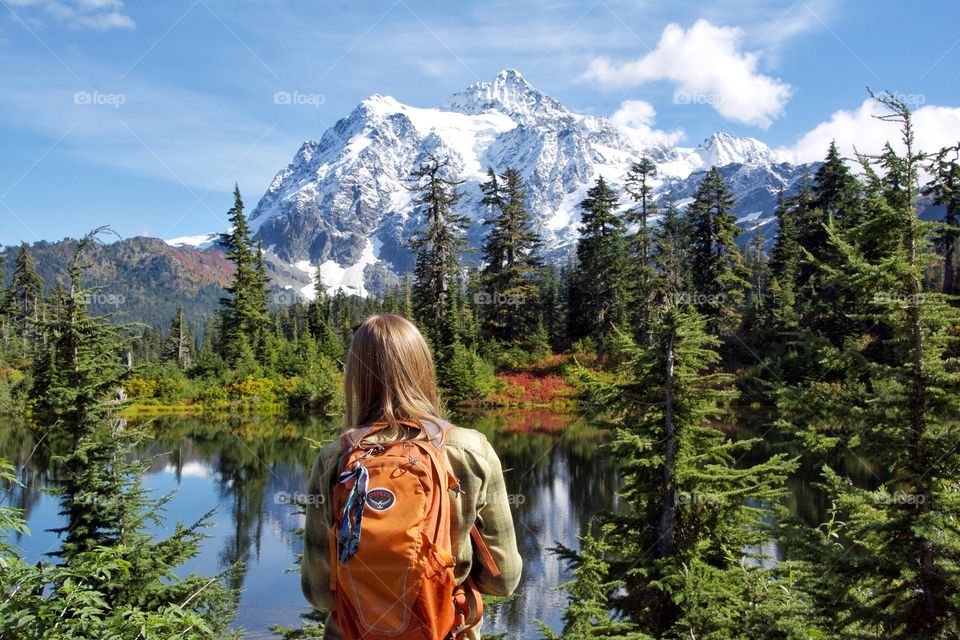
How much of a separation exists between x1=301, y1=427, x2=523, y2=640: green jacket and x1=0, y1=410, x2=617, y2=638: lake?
569cm

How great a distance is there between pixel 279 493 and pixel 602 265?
85.0ft

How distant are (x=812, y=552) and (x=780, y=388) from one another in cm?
178

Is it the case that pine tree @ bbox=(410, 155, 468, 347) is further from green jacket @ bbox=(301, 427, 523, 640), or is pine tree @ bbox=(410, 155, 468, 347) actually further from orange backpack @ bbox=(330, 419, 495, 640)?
orange backpack @ bbox=(330, 419, 495, 640)

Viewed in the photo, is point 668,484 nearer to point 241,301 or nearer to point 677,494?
point 677,494

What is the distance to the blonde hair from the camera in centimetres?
240

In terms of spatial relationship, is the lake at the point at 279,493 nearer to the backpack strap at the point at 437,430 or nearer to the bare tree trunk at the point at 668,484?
the bare tree trunk at the point at 668,484

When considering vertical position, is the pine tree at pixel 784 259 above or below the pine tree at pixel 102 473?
above

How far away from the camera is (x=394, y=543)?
6.91 feet

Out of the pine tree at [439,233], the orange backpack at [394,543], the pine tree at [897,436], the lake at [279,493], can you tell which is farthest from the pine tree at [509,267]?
the orange backpack at [394,543]

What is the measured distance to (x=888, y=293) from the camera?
21.4 feet

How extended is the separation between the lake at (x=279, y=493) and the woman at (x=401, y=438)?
18.9ft

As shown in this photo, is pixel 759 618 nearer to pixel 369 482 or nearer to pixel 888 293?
pixel 888 293

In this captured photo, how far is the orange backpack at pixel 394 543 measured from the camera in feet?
6.93

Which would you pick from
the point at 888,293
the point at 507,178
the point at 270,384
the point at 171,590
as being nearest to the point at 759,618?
the point at 888,293
